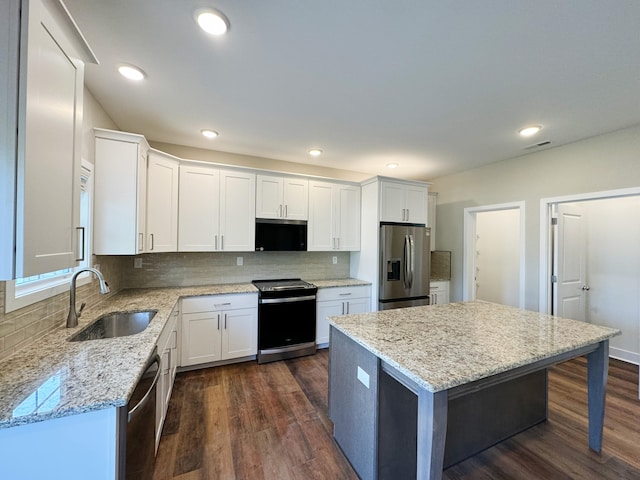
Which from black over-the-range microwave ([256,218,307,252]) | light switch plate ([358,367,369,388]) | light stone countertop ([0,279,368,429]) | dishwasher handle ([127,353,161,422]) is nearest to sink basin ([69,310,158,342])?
light stone countertop ([0,279,368,429])

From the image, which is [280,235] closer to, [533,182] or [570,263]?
[533,182]

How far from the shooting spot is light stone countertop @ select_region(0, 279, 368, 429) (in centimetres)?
90

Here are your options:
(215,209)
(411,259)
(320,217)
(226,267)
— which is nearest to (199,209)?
(215,209)

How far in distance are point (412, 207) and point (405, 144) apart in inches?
41.0

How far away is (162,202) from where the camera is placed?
9.09ft

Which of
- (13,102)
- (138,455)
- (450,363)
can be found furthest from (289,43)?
(138,455)

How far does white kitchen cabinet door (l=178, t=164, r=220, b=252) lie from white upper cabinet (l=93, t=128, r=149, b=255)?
67 centimetres

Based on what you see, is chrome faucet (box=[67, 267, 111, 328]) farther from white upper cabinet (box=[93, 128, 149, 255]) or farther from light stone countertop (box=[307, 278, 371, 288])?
light stone countertop (box=[307, 278, 371, 288])

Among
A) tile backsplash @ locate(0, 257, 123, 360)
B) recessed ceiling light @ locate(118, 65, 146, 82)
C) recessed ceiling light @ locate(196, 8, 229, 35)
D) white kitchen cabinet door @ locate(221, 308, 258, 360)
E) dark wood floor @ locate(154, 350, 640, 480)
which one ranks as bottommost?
dark wood floor @ locate(154, 350, 640, 480)

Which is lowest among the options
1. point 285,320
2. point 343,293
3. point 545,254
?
point 285,320

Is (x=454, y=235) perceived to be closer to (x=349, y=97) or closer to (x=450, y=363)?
(x=349, y=97)

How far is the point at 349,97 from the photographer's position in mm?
2156

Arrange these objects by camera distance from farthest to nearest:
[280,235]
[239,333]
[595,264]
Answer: [595,264] → [280,235] → [239,333]

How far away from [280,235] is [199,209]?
104 cm
